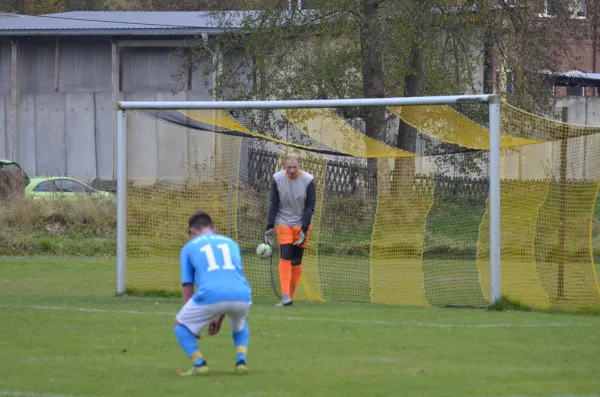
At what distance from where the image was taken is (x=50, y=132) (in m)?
38.6

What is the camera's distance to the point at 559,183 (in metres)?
12.8

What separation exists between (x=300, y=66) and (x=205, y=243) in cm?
2027

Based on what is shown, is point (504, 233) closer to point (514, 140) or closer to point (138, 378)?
point (514, 140)

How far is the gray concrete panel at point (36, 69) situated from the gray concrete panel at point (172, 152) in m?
21.1

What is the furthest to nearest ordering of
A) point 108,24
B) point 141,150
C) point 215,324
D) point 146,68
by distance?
1. point 146,68
2. point 108,24
3. point 141,150
4. point 215,324

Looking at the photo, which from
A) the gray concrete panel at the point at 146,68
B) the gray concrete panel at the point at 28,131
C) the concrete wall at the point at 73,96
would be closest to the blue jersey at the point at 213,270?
the concrete wall at the point at 73,96

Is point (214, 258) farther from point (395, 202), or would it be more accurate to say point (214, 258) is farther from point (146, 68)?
point (146, 68)

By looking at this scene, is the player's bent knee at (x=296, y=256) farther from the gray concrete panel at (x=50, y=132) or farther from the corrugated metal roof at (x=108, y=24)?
the gray concrete panel at (x=50, y=132)

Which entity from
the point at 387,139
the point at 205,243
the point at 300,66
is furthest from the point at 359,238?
the point at 300,66

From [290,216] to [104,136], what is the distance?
88.4 feet

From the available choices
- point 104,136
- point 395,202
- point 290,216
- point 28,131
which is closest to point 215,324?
point 290,216

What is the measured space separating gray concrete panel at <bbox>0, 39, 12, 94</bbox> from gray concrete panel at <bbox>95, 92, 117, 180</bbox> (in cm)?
355

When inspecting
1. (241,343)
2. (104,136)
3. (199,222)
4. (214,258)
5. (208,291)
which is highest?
(104,136)

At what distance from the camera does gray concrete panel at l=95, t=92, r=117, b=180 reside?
1507 inches
